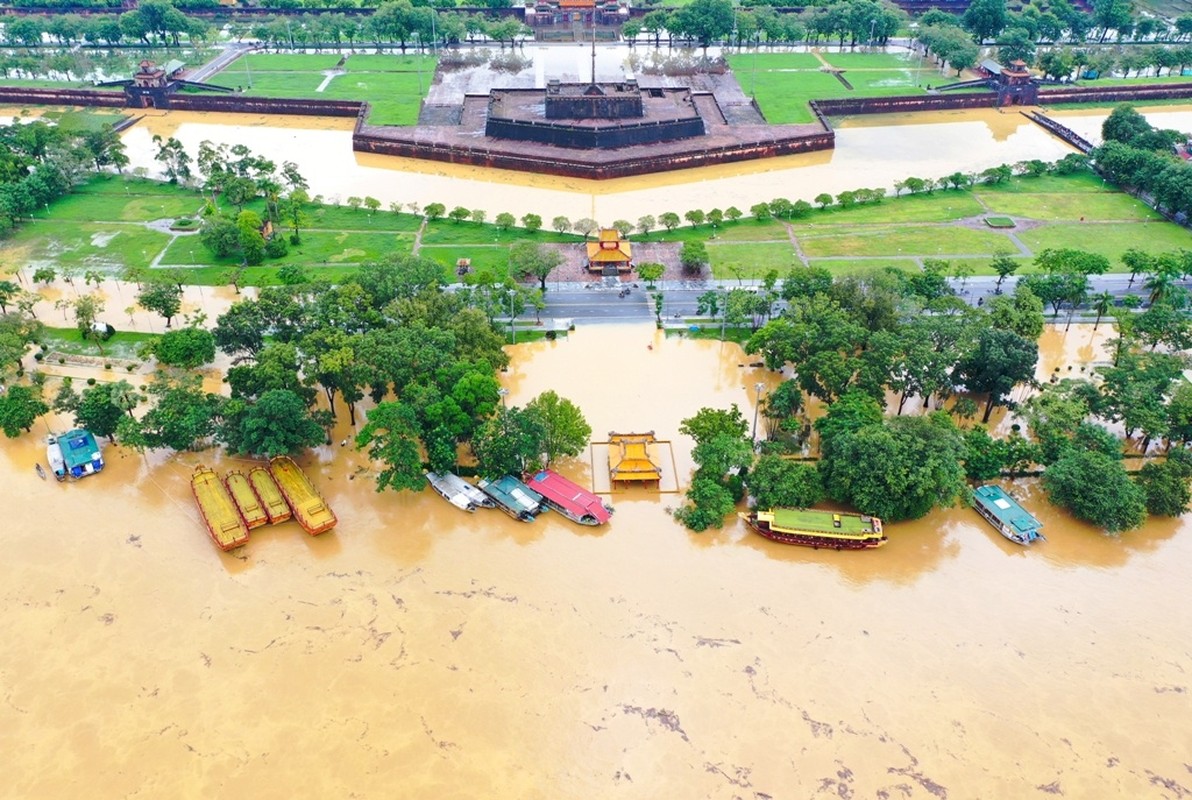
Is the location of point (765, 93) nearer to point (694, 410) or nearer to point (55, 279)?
point (694, 410)

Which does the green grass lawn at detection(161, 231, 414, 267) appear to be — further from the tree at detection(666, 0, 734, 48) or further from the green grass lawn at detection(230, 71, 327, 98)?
the tree at detection(666, 0, 734, 48)

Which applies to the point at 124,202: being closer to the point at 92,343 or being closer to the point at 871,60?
the point at 92,343

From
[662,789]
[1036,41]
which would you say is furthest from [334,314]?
[1036,41]

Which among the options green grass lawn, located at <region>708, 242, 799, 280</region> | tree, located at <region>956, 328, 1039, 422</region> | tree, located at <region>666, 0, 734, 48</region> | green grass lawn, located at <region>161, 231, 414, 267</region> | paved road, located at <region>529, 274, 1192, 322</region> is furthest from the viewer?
tree, located at <region>666, 0, 734, 48</region>

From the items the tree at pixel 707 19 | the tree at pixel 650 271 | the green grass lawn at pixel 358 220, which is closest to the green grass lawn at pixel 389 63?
the tree at pixel 707 19

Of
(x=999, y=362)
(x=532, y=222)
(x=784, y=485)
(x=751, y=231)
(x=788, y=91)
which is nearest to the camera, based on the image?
(x=784, y=485)

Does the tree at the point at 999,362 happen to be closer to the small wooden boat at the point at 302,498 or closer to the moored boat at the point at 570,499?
the moored boat at the point at 570,499

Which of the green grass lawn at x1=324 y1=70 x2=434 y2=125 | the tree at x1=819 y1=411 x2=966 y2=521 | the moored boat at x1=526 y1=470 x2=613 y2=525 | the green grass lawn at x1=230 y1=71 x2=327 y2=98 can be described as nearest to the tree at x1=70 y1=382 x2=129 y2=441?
the moored boat at x1=526 y1=470 x2=613 y2=525

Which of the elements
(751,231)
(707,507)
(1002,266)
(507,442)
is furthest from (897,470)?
(751,231)
